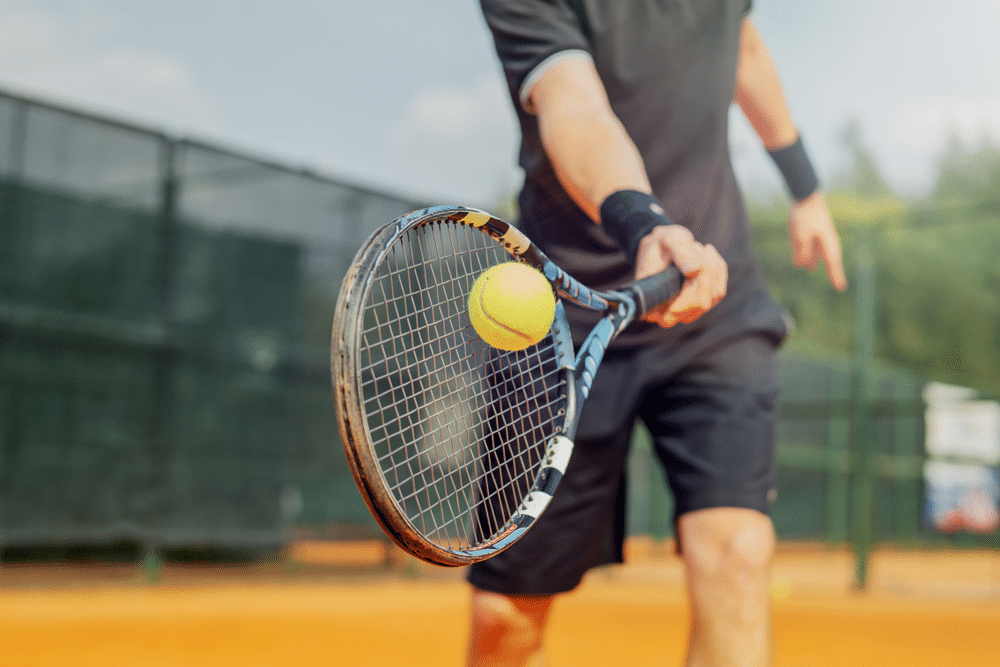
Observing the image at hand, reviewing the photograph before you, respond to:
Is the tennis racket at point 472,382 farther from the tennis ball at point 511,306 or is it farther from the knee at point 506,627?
the knee at point 506,627

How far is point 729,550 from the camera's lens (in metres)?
1.75

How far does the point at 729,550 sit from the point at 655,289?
51 centimetres

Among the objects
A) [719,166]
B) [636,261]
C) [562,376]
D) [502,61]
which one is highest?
[502,61]

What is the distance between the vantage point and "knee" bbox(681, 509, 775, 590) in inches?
68.8

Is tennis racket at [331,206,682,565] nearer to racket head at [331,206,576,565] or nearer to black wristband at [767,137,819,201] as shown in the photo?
racket head at [331,206,576,565]

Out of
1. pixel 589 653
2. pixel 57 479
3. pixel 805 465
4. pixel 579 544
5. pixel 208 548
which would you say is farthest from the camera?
pixel 805 465

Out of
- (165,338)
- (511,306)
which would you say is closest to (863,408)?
(165,338)

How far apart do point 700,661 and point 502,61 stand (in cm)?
115

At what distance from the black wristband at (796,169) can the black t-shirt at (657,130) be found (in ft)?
1.21

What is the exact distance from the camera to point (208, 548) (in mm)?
5996

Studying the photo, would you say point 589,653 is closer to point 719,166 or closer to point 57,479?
point 719,166

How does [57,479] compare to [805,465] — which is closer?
[57,479]

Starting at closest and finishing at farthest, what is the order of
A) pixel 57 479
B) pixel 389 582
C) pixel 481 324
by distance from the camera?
pixel 481 324 < pixel 57 479 < pixel 389 582

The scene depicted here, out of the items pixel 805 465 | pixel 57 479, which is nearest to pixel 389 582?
pixel 57 479
